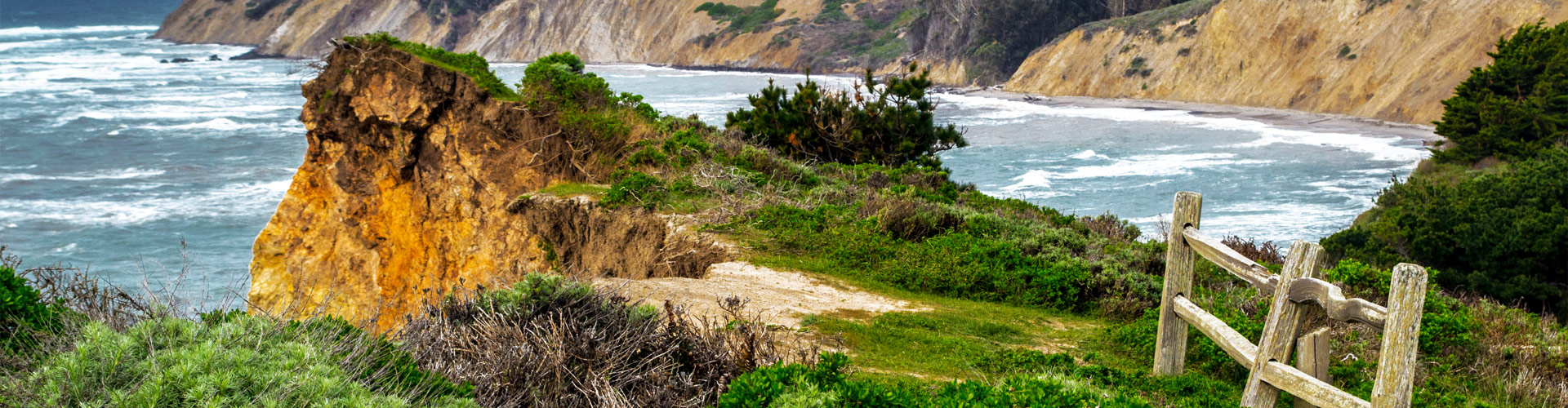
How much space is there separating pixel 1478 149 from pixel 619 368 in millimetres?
29914

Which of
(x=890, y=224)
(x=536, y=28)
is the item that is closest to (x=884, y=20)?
(x=536, y=28)

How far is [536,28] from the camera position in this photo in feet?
321

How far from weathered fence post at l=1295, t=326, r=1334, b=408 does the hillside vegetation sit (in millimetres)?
709

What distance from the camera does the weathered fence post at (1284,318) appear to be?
450cm

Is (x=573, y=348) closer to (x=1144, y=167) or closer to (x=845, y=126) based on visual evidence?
(x=845, y=126)

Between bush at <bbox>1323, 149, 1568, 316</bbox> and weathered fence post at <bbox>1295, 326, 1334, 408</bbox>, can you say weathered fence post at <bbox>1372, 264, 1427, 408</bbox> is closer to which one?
weathered fence post at <bbox>1295, 326, 1334, 408</bbox>

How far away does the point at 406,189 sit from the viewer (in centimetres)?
1504

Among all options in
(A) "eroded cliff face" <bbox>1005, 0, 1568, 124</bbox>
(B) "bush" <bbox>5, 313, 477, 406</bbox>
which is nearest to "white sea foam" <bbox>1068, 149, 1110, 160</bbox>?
(A) "eroded cliff face" <bbox>1005, 0, 1568, 124</bbox>

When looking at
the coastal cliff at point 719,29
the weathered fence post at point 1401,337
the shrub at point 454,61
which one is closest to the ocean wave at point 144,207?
the shrub at point 454,61

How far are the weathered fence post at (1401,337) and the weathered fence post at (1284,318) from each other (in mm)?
574

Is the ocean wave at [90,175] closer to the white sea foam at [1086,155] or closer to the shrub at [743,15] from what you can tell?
the white sea foam at [1086,155]

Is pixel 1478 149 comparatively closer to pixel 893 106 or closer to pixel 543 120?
pixel 893 106

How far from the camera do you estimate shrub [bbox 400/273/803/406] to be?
4375 millimetres

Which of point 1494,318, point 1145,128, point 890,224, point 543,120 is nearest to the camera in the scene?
point 1494,318
